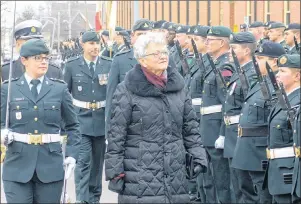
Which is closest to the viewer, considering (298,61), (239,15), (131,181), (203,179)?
(131,181)

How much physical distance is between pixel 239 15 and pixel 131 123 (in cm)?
1987

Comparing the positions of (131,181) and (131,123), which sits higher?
(131,123)

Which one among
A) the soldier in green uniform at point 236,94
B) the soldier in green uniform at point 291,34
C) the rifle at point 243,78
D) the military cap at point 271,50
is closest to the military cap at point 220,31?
the soldier in green uniform at point 236,94

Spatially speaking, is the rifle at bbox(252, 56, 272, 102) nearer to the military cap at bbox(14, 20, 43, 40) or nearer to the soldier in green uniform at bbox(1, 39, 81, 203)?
the soldier in green uniform at bbox(1, 39, 81, 203)

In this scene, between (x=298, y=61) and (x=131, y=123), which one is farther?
(x=298, y=61)

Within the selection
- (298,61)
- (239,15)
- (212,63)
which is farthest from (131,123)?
(239,15)

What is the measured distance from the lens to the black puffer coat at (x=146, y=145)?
586 cm

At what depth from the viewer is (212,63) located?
29.2 ft

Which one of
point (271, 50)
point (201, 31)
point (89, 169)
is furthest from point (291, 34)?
point (271, 50)

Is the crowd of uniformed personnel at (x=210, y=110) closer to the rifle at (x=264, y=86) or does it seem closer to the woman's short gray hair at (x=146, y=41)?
the rifle at (x=264, y=86)

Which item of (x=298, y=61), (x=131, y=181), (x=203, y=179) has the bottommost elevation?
(x=203, y=179)

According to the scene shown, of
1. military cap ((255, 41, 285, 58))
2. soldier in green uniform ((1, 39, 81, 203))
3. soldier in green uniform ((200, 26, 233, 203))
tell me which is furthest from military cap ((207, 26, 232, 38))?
soldier in green uniform ((1, 39, 81, 203))

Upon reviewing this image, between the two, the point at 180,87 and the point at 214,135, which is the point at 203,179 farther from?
the point at 180,87

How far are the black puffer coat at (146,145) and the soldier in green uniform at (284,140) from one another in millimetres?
962
